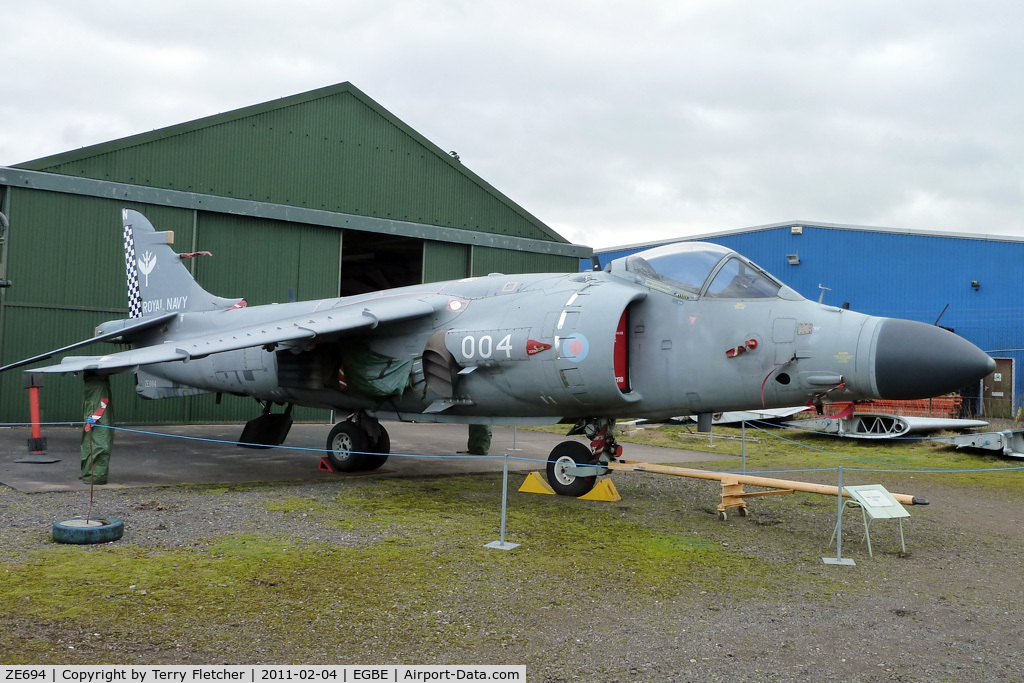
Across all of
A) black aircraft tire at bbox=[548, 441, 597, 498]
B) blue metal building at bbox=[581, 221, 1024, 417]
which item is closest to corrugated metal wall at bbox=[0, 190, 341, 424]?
blue metal building at bbox=[581, 221, 1024, 417]

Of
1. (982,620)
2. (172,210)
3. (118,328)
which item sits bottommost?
(982,620)

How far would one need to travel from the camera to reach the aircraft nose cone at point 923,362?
7109 mm

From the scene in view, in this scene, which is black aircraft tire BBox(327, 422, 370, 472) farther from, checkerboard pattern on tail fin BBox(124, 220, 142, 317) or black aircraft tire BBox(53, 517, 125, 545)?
checkerboard pattern on tail fin BBox(124, 220, 142, 317)

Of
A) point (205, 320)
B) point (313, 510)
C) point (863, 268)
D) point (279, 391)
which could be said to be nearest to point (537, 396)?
point (313, 510)

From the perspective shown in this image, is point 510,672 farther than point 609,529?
No

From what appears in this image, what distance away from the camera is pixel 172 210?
17.0 metres

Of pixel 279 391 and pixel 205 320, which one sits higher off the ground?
pixel 205 320

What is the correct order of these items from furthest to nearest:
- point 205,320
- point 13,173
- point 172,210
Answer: point 172,210 < point 13,173 < point 205,320

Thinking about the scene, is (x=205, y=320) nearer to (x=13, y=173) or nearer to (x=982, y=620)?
(x=13, y=173)

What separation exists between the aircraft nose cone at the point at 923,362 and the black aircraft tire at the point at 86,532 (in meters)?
6.77

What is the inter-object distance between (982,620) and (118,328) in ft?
40.8

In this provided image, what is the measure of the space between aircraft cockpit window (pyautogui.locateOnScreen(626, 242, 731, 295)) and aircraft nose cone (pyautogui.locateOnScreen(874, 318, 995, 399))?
191 centimetres

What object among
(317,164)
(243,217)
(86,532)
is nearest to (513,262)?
(317,164)

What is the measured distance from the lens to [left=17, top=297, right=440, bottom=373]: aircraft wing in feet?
30.4
